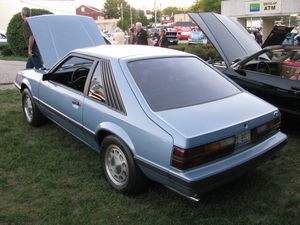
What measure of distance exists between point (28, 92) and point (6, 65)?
839cm

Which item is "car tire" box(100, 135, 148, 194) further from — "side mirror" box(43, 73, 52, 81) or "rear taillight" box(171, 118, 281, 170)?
"side mirror" box(43, 73, 52, 81)

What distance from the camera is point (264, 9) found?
21484mm

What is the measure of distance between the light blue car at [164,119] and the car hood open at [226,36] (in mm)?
1701

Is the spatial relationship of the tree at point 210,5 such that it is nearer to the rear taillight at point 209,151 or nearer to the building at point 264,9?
the building at point 264,9

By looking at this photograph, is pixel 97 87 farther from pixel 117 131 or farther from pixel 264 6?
pixel 264 6

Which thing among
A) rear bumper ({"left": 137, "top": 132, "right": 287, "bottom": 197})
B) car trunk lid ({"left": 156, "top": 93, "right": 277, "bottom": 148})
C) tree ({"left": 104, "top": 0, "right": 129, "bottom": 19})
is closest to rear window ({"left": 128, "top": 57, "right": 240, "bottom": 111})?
car trunk lid ({"left": 156, "top": 93, "right": 277, "bottom": 148})

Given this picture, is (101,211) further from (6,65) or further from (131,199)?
(6,65)

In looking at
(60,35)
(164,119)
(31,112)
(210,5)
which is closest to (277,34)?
(60,35)

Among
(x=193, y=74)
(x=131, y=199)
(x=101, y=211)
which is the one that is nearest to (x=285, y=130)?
(x=193, y=74)

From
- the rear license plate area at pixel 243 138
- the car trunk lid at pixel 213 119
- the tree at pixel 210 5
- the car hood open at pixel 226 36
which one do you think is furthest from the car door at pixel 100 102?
the tree at pixel 210 5

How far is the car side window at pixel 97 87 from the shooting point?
3771 millimetres

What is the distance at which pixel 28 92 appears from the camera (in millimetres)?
5551

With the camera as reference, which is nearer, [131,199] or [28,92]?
[131,199]

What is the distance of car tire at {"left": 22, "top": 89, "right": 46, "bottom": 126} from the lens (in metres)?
5.46
